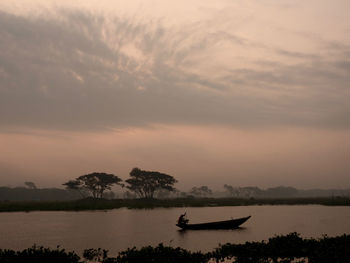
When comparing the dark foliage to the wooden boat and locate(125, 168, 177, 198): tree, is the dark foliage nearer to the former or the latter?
the wooden boat

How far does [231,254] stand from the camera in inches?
750

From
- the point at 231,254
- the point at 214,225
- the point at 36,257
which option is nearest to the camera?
the point at 36,257

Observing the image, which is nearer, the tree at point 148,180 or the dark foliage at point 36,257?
the dark foliage at point 36,257

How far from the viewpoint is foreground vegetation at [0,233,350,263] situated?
16.8 metres

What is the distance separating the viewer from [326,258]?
16297mm

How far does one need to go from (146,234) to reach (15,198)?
11755 centimetres

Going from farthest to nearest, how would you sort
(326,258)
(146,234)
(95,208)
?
(95,208) → (146,234) → (326,258)

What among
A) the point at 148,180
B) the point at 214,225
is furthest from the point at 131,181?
the point at 214,225

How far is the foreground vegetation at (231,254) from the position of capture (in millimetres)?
16781

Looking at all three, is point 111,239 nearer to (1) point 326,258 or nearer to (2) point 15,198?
(1) point 326,258

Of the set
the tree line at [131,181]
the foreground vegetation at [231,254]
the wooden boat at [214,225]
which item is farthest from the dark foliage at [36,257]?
the tree line at [131,181]

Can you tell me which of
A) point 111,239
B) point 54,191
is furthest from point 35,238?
point 54,191

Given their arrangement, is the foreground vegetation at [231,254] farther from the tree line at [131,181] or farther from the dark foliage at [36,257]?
the tree line at [131,181]

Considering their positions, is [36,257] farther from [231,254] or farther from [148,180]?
[148,180]
